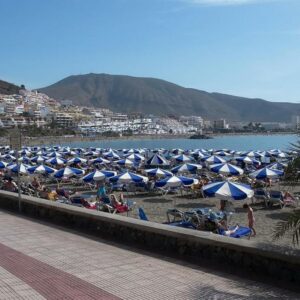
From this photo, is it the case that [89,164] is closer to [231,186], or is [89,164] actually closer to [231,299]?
[231,186]

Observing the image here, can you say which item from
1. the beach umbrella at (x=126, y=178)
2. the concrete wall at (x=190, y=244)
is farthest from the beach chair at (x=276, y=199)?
the concrete wall at (x=190, y=244)

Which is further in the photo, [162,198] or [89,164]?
[89,164]

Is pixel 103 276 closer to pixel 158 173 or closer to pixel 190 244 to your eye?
pixel 190 244

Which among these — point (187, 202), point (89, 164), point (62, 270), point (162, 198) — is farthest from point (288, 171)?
point (89, 164)

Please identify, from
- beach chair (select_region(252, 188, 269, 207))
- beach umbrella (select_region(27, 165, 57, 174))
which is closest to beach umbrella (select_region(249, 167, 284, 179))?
beach chair (select_region(252, 188, 269, 207))

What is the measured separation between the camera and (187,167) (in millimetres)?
27188

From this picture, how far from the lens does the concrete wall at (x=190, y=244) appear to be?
555 cm

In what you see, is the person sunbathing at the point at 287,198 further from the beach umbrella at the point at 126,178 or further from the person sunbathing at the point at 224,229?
the person sunbathing at the point at 224,229

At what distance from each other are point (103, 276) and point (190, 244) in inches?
56.6

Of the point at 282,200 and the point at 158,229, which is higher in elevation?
the point at 158,229

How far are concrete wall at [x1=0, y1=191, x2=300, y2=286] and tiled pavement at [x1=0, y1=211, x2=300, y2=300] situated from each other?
210 millimetres

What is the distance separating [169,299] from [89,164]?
33.3 m

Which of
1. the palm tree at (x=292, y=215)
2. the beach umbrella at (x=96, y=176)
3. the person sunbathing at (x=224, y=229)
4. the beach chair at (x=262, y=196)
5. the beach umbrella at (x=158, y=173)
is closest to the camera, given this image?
the palm tree at (x=292, y=215)

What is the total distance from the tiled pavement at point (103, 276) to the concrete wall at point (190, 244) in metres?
0.21
